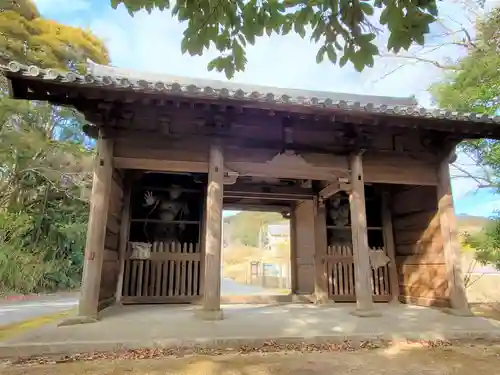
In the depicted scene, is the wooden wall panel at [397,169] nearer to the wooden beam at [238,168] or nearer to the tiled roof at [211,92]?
the wooden beam at [238,168]

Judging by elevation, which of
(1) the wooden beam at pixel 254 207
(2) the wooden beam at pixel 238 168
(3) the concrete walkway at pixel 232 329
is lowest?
(3) the concrete walkway at pixel 232 329

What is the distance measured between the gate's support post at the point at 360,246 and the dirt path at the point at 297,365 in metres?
1.27

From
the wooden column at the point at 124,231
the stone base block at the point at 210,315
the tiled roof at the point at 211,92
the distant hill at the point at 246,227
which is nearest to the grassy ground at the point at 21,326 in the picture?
the wooden column at the point at 124,231

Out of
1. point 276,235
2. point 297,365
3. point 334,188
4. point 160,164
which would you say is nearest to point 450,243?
point 334,188

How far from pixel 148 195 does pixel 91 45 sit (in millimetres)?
9380

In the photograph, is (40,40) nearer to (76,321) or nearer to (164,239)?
(164,239)

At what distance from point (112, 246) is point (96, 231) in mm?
1307

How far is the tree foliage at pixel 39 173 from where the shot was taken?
33.9 ft

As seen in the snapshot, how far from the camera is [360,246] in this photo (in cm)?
511

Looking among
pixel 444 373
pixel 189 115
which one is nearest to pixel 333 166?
pixel 189 115

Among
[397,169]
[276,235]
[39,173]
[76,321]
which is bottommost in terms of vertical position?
[76,321]

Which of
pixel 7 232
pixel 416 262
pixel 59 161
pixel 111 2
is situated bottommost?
pixel 416 262

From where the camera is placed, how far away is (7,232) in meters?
10.6

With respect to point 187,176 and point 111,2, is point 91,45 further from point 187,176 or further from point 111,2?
point 111,2
